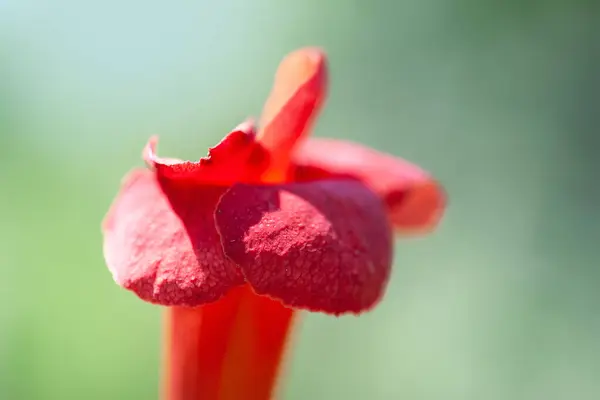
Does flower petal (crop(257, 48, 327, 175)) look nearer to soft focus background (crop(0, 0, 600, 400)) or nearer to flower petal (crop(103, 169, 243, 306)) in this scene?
flower petal (crop(103, 169, 243, 306))

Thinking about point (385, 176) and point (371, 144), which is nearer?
point (385, 176)

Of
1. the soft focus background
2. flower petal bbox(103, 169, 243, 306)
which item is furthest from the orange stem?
the soft focus background

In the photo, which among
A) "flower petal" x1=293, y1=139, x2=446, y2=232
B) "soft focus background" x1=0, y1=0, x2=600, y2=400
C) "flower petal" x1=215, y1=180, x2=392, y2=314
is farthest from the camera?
"soft focus background" x1=0, y1=0, x2=600, y2=400

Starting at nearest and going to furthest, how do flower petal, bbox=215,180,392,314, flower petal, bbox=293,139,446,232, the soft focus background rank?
flower petal, bbox=215,180,392,314 < flower petal, bbox=293,139,446,232 < the soft focus background

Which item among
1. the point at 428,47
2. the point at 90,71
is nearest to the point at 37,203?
the point at 90,71

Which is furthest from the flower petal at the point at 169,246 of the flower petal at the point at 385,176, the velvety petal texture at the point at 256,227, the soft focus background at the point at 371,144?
the soft focus background at the point at 371,144

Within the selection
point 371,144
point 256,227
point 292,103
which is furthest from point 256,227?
point 371,144

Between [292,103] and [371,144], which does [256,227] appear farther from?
[371,144]
